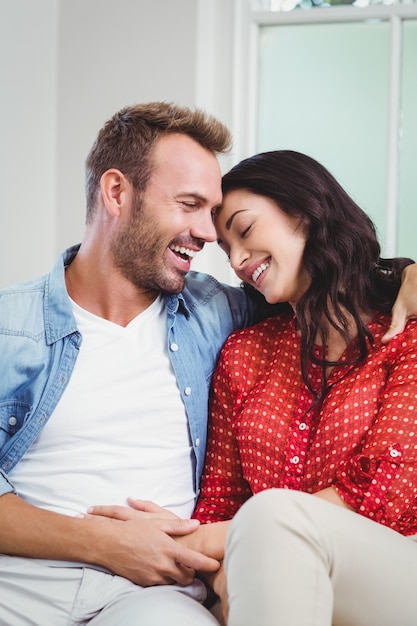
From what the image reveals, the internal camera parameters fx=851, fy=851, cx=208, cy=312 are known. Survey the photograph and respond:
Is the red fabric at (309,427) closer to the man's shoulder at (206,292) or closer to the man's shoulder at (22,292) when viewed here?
the man's shoulder at (206,292)

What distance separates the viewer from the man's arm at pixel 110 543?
60.7 inches

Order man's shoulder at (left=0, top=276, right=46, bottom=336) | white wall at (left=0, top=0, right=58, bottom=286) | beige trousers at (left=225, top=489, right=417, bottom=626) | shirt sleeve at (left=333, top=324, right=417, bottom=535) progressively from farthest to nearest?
1. white wall at (left=0, top=0, right=58, bottom=286)
2. man's shoulder at (left=0, top=276, right=46, bottom=336)
3. shirt sleeve at (left=333, top=324, right=417, bottom=535)
4. beige trousers at (left=225, top=489, right=417, bottom=626)

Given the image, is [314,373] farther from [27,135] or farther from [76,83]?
[76,83]

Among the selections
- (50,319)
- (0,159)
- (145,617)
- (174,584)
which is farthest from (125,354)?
(0,159)

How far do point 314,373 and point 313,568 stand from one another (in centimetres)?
63

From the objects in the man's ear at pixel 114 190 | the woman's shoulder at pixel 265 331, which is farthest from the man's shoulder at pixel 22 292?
the woman's shoulder at pixel 265 331

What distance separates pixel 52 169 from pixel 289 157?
4.59 feet

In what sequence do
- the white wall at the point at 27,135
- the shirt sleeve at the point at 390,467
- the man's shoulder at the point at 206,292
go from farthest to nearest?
the white wall at the point at 27,135, the man's shoulder at the point at 206,292, the shirt sleeve at the point at 390,467

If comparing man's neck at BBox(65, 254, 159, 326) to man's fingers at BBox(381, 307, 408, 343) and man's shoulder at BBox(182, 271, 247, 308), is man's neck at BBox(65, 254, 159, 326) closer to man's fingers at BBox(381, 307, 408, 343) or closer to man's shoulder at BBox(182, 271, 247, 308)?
man's shoulder at BBox(182, 271, 247, 308)

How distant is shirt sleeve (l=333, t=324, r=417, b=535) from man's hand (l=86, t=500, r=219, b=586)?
294 mm

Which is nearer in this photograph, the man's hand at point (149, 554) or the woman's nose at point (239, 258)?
the man's hand at point (149, 554)

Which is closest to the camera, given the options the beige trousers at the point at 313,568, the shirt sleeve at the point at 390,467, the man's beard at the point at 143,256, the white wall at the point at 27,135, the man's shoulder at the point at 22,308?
the beige trousers at the point at 313,568

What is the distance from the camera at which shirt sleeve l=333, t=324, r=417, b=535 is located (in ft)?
4.90

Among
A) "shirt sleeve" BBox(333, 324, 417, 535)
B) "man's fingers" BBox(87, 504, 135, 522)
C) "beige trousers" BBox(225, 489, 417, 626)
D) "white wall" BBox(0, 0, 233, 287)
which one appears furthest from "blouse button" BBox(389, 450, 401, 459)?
"white wall" BBox(0, 0, 233, 287)
